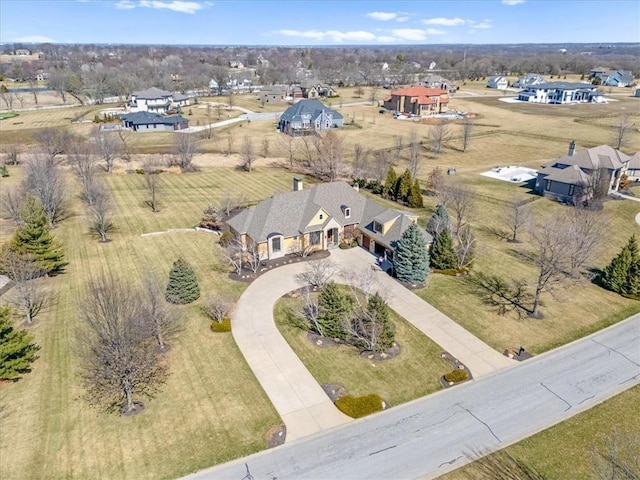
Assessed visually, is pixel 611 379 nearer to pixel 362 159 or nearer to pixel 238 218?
pixel 238 218

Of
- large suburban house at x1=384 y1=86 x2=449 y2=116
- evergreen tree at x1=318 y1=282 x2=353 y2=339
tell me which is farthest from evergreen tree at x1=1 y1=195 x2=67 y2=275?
large suburban house at x1=384 y1=86 x2=449 y2=116

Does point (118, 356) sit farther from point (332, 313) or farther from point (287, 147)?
point (287, 147)

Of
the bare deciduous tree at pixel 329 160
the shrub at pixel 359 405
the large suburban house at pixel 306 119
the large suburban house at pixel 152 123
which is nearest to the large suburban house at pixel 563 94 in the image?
the large suburban house at pixel 306 119

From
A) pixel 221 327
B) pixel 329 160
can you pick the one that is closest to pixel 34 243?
pixel 221 327

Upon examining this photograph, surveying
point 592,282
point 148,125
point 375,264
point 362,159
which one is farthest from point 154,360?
point 148,125

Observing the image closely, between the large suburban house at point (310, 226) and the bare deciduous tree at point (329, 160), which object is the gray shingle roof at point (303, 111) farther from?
the large suburban house at point (310, 226)

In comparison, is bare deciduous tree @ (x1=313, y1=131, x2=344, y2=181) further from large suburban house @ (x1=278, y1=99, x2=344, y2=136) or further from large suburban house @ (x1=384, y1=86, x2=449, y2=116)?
large suburban house @ (x1=384, y1=86, x2=449, y2=116)
